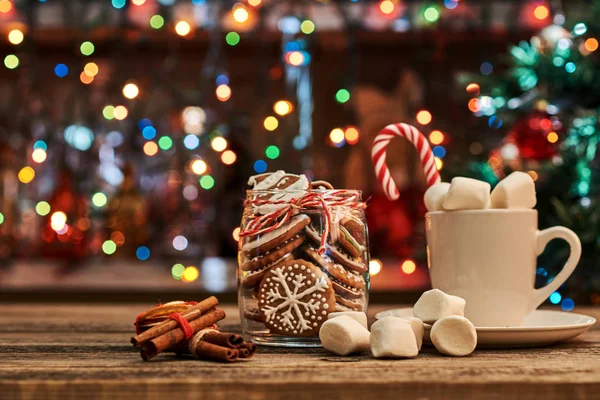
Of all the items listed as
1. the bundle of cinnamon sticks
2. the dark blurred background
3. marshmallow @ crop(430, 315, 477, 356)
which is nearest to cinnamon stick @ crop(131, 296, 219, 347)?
the bundle of cinnamon sticks

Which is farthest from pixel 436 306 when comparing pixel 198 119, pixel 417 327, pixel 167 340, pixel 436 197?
pixel 198 119

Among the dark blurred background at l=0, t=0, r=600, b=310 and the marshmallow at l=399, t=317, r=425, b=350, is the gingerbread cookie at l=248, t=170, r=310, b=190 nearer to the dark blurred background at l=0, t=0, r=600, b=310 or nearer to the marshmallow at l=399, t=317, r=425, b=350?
the marshmallow at l=399, t=317, r=425, b=350

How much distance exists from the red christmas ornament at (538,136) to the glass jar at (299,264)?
4.51 feet

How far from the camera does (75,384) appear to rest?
1.72ft

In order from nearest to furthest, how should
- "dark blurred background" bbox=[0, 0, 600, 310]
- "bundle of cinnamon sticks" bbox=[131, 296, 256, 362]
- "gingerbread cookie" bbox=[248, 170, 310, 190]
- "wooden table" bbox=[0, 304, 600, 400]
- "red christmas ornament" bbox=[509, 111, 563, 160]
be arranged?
"wooden table" bbox=[0, 304, 600, 400], "bundle of cinnamon sticks" bbox=[131, 296, 256, 362], "gingerbread cookie" bbox=[248, 170, 310, 190], "red christmas ornament" bbox=[509, 111, 563, 160], "dark blurred background" bbox=[0, 0, 600, 310]

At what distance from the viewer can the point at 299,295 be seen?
0.68 meters

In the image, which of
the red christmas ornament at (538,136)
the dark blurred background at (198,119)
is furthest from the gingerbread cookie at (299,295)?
the dark blurred background at (198,119)

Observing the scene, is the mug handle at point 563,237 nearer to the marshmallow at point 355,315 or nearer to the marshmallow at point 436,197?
the marshmallow at point 436,197

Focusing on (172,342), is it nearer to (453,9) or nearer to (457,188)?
(457,188)

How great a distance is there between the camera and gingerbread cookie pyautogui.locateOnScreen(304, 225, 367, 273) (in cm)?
70

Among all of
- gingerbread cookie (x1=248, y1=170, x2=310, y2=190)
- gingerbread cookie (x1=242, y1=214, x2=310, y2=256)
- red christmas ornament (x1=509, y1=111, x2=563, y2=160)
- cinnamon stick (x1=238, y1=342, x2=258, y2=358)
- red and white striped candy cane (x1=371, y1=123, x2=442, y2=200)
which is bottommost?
cinnamon stick (x1=238, y1=342, x2=258, y2=358)

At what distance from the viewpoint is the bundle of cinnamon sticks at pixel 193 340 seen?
2.03 ft

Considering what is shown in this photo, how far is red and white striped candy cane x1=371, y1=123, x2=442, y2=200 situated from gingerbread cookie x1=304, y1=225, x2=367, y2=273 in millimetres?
151

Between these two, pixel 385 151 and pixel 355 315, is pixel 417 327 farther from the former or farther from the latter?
pixel 385 151
